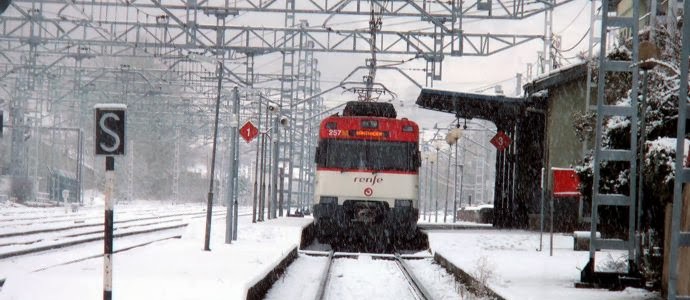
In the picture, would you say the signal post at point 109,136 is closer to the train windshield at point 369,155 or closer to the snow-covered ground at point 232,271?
the snow-covered ground at point 232,271

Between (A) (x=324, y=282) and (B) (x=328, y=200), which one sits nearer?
(A) (x=324, y=282)

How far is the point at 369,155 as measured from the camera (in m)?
23.2

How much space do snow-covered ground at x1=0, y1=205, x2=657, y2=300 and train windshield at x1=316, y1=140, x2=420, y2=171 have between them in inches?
79.9

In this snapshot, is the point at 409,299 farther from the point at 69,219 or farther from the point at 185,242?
the point at 69,219

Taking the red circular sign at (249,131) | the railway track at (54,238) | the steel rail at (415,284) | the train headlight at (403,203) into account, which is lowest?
the railway track at (54,238)

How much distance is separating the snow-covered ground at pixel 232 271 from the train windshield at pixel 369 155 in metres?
2.03

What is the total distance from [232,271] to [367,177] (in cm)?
884

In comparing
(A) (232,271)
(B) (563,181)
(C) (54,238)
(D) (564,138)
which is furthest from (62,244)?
(D) (564,138)

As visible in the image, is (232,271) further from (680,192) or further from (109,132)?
(680,192)

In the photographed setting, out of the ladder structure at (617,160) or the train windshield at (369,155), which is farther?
the train windshield at (369,155)

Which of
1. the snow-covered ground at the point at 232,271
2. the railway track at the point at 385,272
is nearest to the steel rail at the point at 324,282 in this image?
the railway track at the point at 385,272

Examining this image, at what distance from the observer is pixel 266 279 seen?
14.0m

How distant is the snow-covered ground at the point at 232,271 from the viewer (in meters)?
11.5

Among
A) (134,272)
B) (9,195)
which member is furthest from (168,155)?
(134,272)
